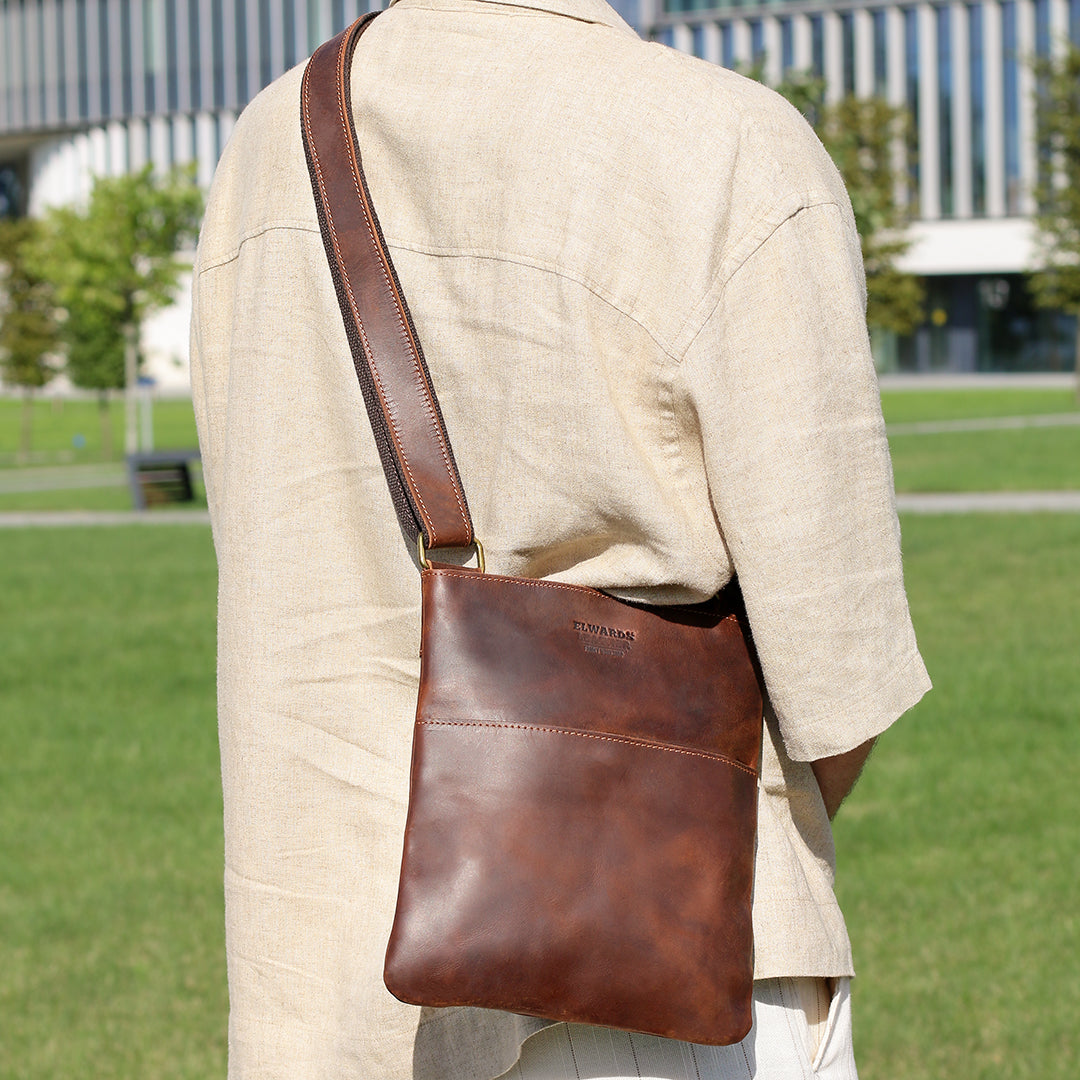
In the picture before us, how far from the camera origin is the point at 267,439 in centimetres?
147

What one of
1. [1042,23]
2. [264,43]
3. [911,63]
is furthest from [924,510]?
[264,43]

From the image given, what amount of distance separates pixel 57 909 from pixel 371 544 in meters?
3.70

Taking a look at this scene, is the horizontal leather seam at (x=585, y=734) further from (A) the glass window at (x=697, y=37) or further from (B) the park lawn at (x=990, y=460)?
(A) the glass window at (x=697, y=37)

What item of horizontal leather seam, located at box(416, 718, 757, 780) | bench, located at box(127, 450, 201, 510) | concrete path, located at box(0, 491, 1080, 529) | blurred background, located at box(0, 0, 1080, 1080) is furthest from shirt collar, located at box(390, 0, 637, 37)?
bench, located at box(127, 450, 201, 510)

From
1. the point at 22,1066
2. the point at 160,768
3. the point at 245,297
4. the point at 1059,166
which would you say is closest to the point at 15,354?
the point at 1059,166


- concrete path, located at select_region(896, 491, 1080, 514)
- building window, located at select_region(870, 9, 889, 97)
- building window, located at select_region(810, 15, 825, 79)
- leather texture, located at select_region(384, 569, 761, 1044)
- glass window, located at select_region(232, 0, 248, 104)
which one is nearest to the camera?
leather texture, located at select_region(384, 569, 761, 1044)

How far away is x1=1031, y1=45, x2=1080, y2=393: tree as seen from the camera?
120 ft

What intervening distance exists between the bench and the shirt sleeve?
16.6 m

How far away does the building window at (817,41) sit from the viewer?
2277 inches

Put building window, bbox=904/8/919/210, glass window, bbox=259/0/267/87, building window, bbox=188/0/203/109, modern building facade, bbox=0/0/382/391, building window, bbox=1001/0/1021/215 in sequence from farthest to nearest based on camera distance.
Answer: building window, bbox=188/0/203/109 < modern building facade, bbox=0/0/382/391 < glass window, bbox=259/0/267/87 < building window, bbox=904/8/919/210 < building window, bbox=1001/0/1021/215

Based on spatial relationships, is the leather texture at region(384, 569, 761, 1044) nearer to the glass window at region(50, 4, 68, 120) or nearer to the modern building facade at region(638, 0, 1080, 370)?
the modern building facade at region(638, 0, 1080, 370)

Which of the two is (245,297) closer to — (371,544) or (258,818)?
(371,544)

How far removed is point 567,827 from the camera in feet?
4.13

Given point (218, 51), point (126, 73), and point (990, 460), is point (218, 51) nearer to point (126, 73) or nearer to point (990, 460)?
point (126, 73)
